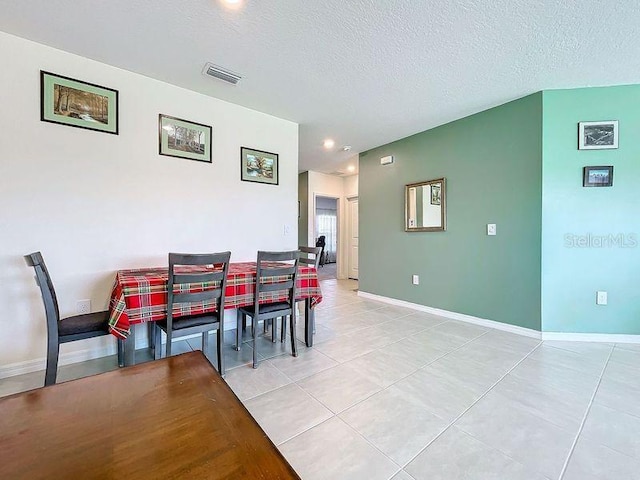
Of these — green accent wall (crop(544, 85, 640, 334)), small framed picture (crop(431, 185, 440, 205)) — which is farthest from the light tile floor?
small framed picture (crop(431, 185, 440, 205))

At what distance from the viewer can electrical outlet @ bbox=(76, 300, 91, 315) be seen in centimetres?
232

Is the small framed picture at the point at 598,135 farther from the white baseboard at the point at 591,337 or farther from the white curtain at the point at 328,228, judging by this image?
the white curtain at the point at 328,228

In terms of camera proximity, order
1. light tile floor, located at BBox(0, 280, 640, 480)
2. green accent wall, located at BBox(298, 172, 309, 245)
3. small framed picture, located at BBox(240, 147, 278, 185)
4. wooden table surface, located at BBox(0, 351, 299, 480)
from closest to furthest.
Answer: wooden table surface, located at BBox(0, 351, 299, 480) < light tile floor, located at BBox(0, 280, 640, 480) < small framed picture, located at BBox(240, 147, 278, 185) < green accent wall, located at BBox(298, 172, 309, 245)

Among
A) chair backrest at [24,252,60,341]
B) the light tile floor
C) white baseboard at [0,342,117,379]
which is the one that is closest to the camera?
the light tile floor

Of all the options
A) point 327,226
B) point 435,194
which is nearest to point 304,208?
point 435,194

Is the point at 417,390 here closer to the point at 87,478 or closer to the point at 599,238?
the point at 87,478

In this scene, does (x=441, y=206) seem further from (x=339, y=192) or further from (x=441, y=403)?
(x=339, y=192)

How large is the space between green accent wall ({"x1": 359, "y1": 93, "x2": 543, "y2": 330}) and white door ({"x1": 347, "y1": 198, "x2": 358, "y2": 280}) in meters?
1.94

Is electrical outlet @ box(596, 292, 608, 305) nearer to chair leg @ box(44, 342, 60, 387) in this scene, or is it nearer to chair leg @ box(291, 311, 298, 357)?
chair leg @ box(291, 311, 298, 357)

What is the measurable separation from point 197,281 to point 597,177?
12.2ft

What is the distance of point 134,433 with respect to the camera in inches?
24.4

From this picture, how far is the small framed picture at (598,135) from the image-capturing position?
2730 millimetres

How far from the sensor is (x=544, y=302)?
2859 mm

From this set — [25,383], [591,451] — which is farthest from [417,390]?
[25,383]
